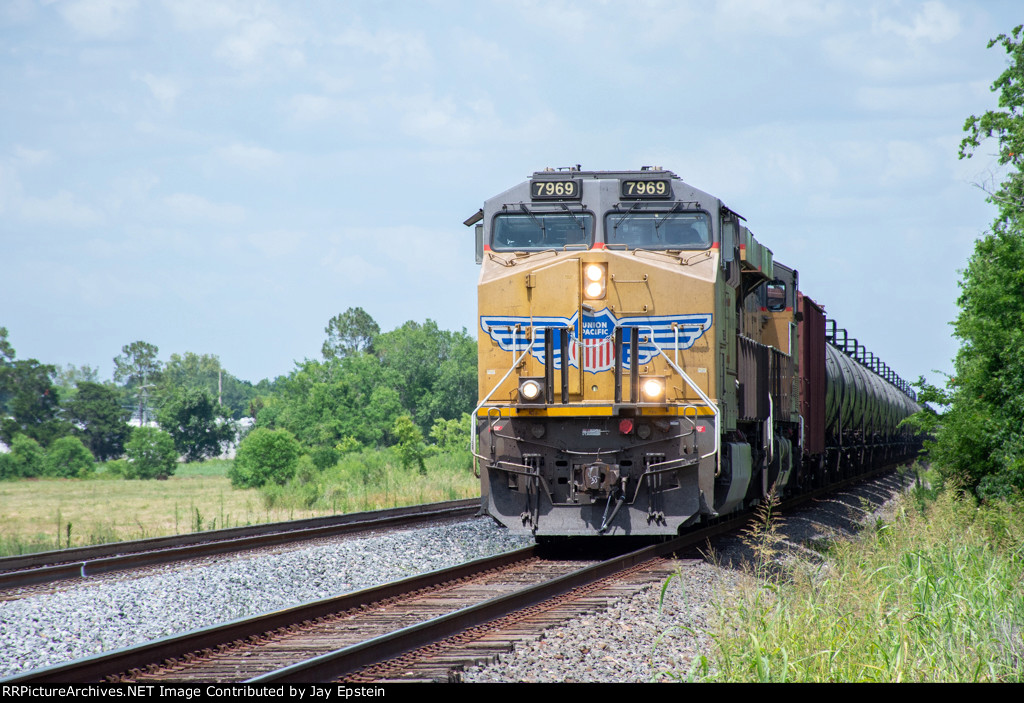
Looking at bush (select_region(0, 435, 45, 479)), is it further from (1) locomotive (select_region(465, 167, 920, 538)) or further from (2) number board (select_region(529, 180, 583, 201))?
(2) number board (select_region(529, 180, 583, 201))

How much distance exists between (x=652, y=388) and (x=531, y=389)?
4.26 feet

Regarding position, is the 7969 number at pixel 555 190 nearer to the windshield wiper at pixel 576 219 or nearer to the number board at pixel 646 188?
the windshield wiper at pixel 576 219

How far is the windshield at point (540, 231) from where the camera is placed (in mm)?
11070

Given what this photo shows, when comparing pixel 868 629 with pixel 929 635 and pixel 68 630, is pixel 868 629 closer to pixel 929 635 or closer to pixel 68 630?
pixel 929 635

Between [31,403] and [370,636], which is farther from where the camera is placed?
[31,403]

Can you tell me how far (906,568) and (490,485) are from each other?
4.33m

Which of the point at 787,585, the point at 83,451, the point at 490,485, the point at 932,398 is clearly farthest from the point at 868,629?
the point at 83,451

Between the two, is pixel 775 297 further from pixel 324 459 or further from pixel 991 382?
pixel 324 459

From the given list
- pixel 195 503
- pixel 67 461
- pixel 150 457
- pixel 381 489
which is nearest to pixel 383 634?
pixel 381 489

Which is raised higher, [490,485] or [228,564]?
[490,485]

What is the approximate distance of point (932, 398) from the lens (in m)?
15.9

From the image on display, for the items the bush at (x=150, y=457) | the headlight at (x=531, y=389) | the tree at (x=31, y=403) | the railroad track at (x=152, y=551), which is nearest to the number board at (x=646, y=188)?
the headlight at (x=531, y=389)

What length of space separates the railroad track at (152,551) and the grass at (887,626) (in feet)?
21.3

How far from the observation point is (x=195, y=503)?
1260 inches
